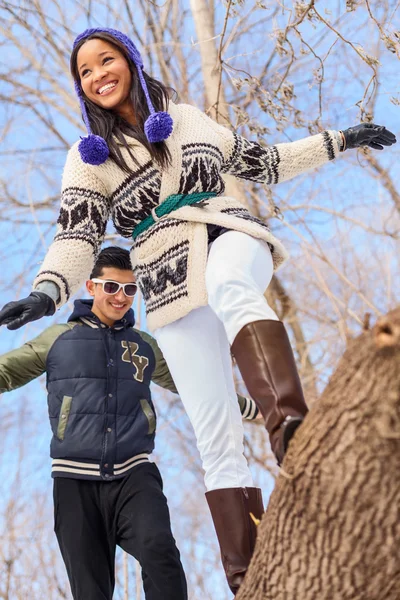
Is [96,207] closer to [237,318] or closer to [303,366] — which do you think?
[237,318]

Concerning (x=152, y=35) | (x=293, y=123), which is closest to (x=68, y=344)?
(x=293, y=123)

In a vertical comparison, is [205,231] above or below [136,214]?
below

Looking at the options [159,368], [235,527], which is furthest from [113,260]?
[235,527]

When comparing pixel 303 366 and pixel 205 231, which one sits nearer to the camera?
pixel 205 231

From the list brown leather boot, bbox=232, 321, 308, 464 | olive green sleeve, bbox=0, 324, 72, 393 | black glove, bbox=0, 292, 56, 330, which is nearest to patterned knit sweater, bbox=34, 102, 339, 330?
black glove, bbox=0, 292, 56, 330

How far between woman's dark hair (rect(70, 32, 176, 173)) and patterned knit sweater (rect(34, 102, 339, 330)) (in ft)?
0.07

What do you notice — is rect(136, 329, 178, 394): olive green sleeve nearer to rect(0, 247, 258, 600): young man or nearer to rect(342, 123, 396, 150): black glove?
rect(0, 247, 258, 600): young man

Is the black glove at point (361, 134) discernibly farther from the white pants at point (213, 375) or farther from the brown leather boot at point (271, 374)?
the brown leather boot at point (271, 374)

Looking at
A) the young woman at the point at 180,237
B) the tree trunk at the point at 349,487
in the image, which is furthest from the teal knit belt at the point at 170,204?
the tree trunk at the point at 349,487

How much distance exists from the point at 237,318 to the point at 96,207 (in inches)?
28.1

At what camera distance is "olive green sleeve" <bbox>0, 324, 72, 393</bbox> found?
9.03 ft

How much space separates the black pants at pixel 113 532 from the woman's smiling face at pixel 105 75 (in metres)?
1.29

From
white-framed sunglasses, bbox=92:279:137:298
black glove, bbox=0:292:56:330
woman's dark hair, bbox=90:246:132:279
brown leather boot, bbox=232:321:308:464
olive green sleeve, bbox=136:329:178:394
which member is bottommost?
brown leather boot, bbox=232:321:308:464

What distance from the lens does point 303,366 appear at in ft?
21.2
